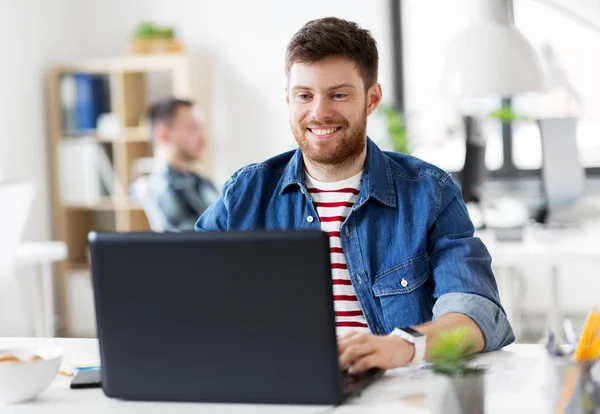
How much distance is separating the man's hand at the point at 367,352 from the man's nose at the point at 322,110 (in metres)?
0.54

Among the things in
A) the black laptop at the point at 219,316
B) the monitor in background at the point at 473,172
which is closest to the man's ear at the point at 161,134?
the monitor in background at the point at 473,172

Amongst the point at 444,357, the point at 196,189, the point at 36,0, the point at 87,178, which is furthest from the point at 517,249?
the point at 36,0

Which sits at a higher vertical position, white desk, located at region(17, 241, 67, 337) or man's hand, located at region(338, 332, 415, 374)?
man's hand, located at region(338, 332, 415, 374)

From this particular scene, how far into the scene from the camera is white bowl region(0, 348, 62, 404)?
1433 mm

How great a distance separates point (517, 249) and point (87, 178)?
2726mm

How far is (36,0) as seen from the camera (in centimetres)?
536

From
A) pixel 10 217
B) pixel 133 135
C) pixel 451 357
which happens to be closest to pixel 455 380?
pixel 451 357

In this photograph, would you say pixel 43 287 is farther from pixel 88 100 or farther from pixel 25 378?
pixel 25 378

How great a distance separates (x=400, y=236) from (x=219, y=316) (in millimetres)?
626

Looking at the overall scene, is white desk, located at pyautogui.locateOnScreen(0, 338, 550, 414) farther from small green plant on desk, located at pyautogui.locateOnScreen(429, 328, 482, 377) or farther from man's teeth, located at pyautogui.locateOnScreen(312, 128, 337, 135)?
man's teeth, located at pyautogui.locateOnScreen(312, 128, 337, 135)

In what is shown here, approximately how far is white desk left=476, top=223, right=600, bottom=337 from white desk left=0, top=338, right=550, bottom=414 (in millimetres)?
1856

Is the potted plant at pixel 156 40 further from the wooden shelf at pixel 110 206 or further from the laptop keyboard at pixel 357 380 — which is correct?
the laptop keyboard at pixel 357 380

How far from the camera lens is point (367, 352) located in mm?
1479

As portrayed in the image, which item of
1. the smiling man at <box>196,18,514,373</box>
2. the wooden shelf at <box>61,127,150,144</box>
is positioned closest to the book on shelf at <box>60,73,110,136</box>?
the wooden shelf at <box>61,127,150,144</box>
